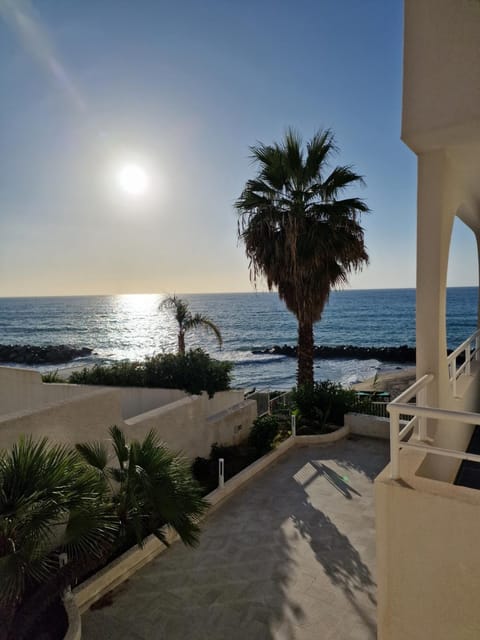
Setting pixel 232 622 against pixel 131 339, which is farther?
pixel 131 339

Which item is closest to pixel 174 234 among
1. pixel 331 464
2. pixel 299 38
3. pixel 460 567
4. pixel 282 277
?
pixel 282 277

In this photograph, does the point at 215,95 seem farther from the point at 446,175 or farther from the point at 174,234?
the point at 174,234

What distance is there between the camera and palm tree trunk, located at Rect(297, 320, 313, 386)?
36.6 ft

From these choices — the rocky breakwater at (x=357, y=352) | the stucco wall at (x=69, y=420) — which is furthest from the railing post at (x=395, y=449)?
the rocky breakwater at (x=357, y=352)

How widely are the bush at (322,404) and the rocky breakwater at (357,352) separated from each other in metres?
34.9

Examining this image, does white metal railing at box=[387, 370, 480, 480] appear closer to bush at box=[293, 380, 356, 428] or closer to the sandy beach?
bush at box=[293, 380, 356, 428]

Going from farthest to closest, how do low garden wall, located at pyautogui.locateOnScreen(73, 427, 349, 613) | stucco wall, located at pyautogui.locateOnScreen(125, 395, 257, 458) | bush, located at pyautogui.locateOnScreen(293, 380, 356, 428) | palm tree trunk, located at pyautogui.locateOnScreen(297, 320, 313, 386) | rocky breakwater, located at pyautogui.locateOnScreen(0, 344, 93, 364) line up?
rocky breakwater, located at pyautogui.locateOnScreen(0, 344, 93, 364) → palm tree trunk, located at pyautogui.locateOnScreen(297, 320, 313, 386) → bush, located at pyautogui.locateOnScreen(293, 380, 356, 428) → stucco wall, located at pyautogui.locateOnScreen(125, 395, 257, 458) → low garden wall, located at pyautogui.locateOnScreen(73, 427, 349, 613)

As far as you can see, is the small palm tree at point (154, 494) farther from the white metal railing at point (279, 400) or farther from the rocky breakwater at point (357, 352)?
the rocky breakwater at point (357, 352)

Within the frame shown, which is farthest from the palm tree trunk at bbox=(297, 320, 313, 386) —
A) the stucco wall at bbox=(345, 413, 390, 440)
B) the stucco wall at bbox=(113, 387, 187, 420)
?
the stucco wall at bbox=(113, 387, 187, 420)

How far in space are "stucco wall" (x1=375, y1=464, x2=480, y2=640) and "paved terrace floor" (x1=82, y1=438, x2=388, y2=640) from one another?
1.49 metres

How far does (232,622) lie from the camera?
4.05 m

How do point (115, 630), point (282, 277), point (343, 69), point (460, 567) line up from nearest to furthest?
point (460, 567)
point (115, 630)
point (343, 69)
point (282, 277)

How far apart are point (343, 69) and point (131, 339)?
60.7 meters

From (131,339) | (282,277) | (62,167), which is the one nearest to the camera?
(282,277)
